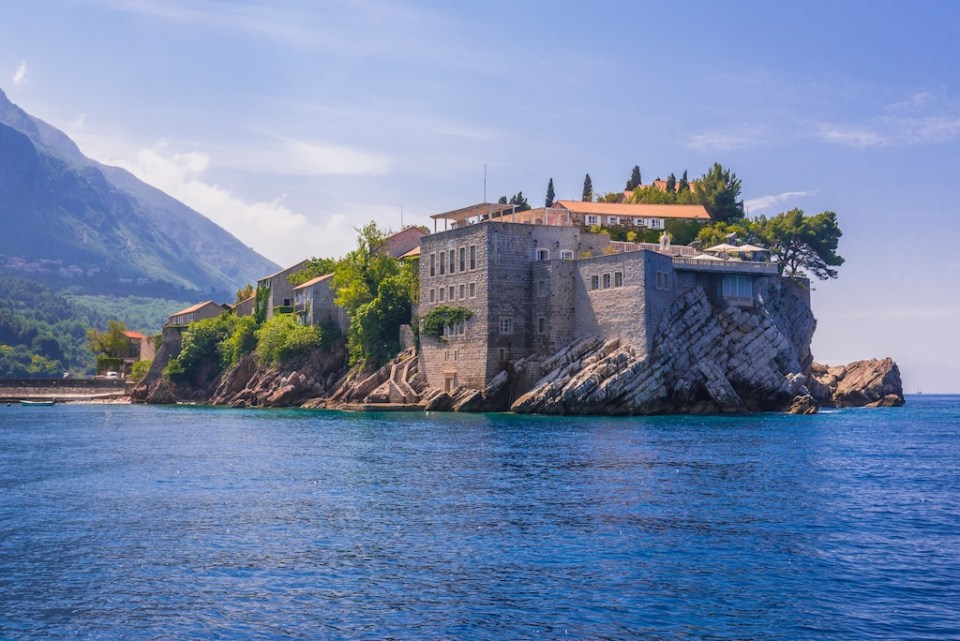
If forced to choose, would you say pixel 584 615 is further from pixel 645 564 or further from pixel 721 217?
pixel 721 217

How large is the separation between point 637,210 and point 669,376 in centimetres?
3121

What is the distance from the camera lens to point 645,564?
23766 mm

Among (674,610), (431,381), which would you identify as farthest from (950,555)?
(431,381)

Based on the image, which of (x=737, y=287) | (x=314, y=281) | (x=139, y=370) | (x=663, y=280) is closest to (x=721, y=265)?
(x=737, y=287)

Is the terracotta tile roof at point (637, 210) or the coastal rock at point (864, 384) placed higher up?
the terracotta tile roof at point (637, 210)

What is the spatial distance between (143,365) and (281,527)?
105m

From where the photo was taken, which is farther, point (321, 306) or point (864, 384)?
point (321, 306)

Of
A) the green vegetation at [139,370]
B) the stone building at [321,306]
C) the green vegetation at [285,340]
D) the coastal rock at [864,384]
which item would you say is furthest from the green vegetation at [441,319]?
the green vegetation at [139,370]

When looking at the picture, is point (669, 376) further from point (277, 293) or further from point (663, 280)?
point (277, 293)

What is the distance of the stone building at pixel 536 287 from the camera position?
248 feet

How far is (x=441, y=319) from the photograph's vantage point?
84062mm

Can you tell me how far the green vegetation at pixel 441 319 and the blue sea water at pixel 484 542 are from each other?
105 ft

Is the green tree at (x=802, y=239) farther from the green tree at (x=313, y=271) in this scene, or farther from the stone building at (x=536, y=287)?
the green tree at (x=313, y=271)

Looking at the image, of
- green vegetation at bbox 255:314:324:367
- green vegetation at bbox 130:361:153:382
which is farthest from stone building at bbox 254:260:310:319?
green vegetation at bbox 130:361:153:382
